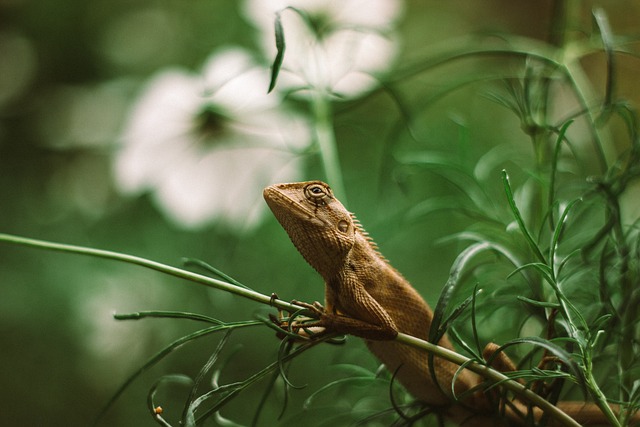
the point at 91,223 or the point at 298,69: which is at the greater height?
the point at 298,69

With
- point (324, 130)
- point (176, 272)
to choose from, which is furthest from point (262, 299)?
point (324, 130)

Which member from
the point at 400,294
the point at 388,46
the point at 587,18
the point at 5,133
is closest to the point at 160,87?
the point at 388,46

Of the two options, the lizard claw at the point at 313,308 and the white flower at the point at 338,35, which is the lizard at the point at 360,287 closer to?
the lizard claw at the point at 313,308

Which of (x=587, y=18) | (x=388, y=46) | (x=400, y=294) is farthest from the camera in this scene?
(x=587, y=18)

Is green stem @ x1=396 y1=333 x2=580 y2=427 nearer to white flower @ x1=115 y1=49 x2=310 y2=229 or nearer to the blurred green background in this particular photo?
the blurred green background

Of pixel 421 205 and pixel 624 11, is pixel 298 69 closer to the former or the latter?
pixel 421 205

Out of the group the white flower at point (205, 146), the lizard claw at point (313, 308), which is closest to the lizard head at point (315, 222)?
the lizard claw at point (313, 308)
